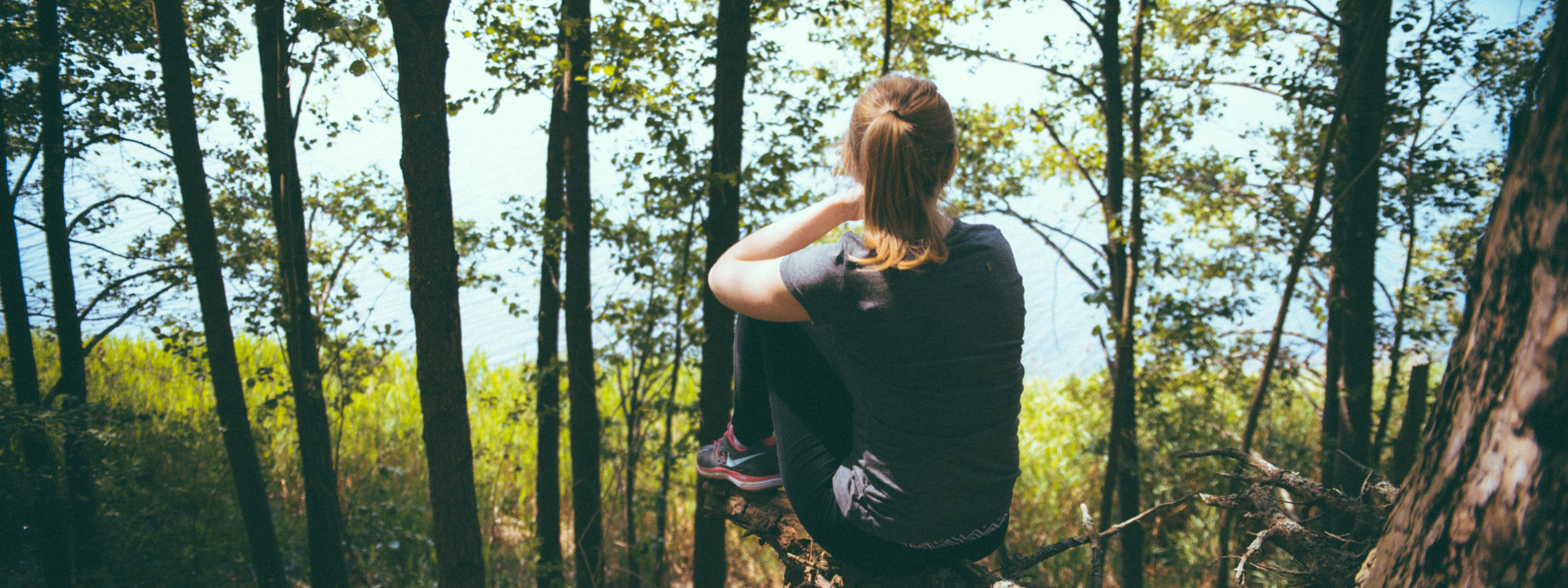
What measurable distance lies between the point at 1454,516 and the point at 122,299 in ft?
20.9

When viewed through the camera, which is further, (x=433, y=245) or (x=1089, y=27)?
(x=1089, y=27)

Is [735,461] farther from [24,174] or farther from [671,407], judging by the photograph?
[24,174]

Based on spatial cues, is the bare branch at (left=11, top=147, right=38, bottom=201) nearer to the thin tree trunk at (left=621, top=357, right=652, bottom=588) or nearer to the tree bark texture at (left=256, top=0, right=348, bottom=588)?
the tree bark texture at (left=256, top=0, right=348, bottom=588)

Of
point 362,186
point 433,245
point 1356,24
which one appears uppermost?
point 1356,24

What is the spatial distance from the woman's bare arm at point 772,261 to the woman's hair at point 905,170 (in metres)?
0.21

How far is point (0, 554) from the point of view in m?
3.99

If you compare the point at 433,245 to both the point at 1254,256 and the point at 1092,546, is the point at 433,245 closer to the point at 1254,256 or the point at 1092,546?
the point at 1092,546

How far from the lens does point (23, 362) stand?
391 centimetres

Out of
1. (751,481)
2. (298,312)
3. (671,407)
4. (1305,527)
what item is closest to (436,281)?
(751,481)

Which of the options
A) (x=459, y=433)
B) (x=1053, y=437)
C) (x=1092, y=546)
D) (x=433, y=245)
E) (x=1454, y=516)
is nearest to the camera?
(x=1454, y=516)

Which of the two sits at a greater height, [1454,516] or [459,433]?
[1454,516]

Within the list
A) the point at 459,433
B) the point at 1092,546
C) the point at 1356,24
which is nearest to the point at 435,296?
the point at 459,433

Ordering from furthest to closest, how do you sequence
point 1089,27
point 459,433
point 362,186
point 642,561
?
point 642,561, point 362,186, point 1089,27, point 459,433

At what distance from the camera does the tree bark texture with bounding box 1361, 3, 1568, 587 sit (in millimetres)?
755
